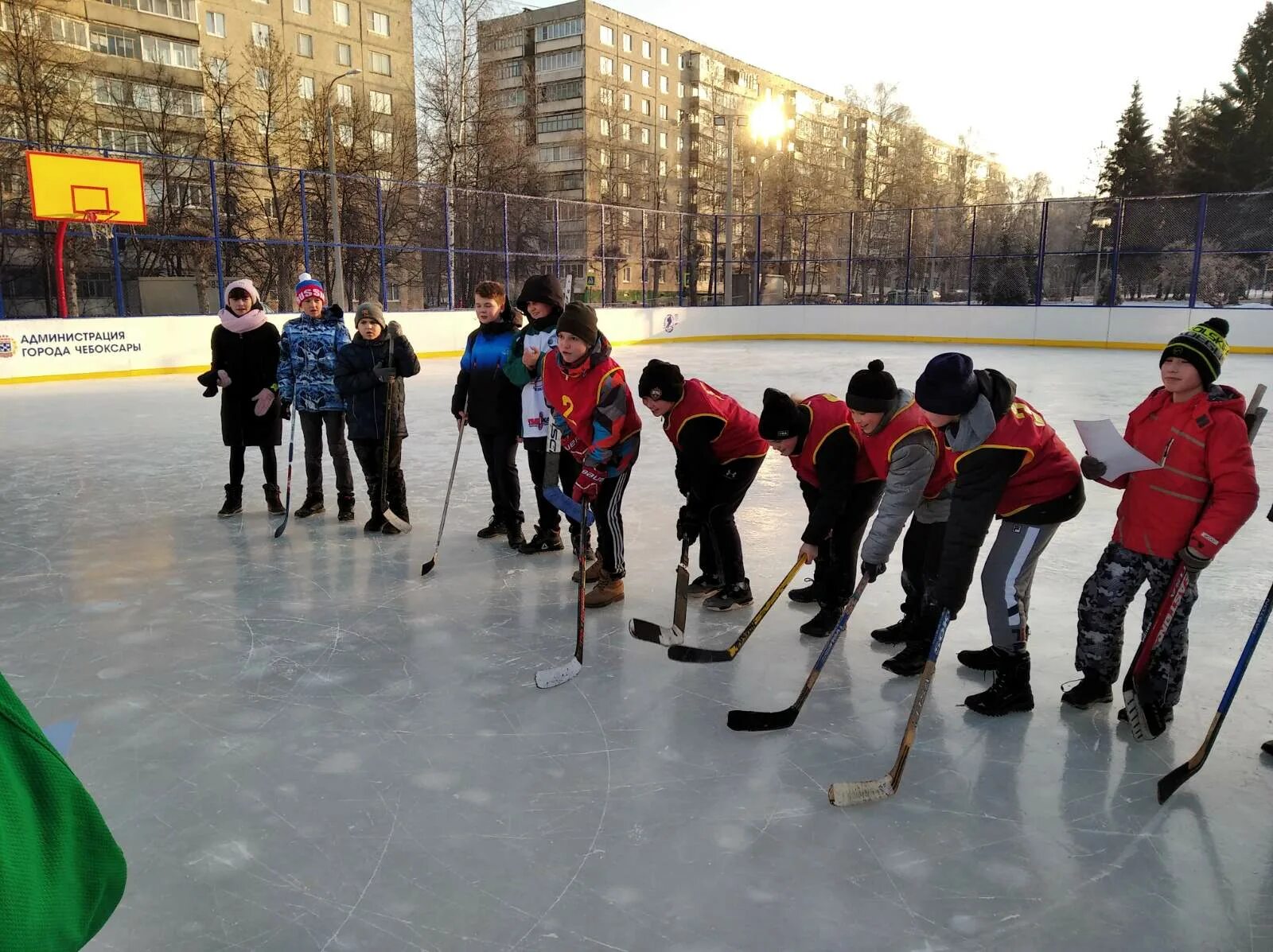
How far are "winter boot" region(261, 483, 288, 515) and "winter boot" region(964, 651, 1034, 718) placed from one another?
4076 mm

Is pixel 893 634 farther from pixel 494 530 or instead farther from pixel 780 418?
pixel 494 530

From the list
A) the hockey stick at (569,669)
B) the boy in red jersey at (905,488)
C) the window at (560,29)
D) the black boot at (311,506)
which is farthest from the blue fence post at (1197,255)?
the window at (560,29)

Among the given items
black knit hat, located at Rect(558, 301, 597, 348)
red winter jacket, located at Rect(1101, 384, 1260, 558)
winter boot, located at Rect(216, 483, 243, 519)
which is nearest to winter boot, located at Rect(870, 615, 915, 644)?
red winter jacket, located at Rect(1101, 384, 1260, 558)

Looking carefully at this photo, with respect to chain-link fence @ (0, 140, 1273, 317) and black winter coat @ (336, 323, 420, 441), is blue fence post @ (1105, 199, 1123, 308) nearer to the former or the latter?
chain-link fence @ (0, 140, 1273, 317)

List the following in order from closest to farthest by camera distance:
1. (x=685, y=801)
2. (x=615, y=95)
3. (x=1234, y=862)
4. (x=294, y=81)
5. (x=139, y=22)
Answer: (x=1234, y=862) → (x=685, y=801) → (x=294, y=81) → (x=139, y=22) → (x=615, y=95)

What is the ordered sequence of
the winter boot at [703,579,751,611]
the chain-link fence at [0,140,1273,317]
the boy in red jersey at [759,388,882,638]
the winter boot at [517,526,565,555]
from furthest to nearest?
the chain-link fence at [0,140,1273,317] → the winter boot at [517,526,565,555] → the winter boot at [703,579,751,611] → the boy in red jersey at [759,388,882,638]

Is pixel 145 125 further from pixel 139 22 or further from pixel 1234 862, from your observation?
pixel 1234 862

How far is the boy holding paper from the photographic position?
7.93 feet

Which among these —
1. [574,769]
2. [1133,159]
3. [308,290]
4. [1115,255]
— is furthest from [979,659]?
[1133,159]

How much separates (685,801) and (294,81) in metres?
30.3

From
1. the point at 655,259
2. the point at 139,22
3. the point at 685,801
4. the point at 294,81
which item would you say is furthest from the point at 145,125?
the point at 685,801

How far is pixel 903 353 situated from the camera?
1711 cm

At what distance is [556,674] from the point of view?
3037mm

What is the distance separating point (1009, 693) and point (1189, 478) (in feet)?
2.78
